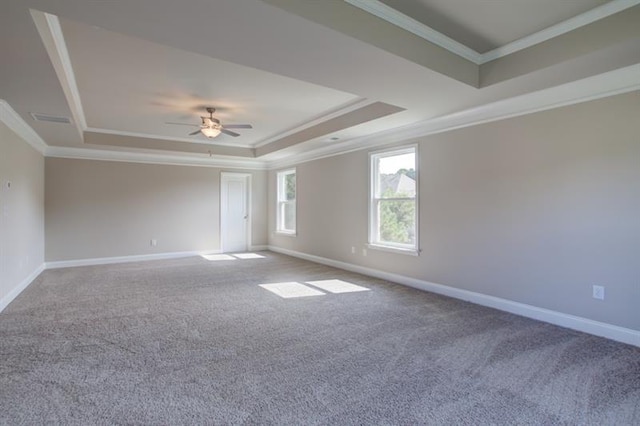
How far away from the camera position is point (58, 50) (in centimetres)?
283

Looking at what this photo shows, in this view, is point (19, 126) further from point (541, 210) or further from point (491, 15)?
point (541, 210)

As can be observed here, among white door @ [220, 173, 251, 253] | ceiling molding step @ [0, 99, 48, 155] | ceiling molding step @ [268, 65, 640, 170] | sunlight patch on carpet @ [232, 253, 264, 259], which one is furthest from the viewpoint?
white door @ [220, 173, 251, 253]

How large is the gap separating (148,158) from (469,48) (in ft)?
21.8

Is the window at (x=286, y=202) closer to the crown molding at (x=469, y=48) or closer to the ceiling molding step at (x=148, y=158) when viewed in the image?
the ceiling molding step at (x=148, y=158)

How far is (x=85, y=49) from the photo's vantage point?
296 centimetres

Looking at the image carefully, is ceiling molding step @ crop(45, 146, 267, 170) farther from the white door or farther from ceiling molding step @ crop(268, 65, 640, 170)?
ceiling molding step @ crop(268, 65, 640, 170)

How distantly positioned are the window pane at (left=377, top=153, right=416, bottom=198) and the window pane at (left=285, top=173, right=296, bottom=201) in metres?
2.84

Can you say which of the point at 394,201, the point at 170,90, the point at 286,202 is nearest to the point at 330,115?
the point at 394,201

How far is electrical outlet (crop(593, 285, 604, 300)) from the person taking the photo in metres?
→ 3.17

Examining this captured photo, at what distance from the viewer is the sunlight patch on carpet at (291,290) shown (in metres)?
4.59

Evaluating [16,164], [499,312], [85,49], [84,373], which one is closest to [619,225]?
[499,312]

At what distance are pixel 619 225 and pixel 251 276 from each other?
474cm

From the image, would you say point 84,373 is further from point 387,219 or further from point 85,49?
point 387,219

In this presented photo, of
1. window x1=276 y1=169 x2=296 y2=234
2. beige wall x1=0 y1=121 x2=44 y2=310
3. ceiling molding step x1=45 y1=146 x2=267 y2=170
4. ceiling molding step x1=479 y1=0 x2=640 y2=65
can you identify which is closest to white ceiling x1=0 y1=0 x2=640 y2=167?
ceiling molding step x1=479 y1=0 x2=640 y2=65
